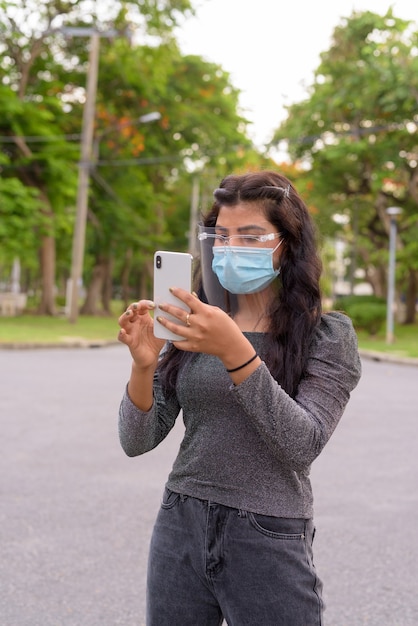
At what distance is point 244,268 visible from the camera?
1921 mm

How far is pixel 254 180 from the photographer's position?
1.95 metres

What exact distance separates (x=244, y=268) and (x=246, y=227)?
0.10m

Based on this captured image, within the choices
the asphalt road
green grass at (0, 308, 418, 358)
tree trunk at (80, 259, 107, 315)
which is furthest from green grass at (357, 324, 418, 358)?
tree trunk at (80, 259, 107, 315)

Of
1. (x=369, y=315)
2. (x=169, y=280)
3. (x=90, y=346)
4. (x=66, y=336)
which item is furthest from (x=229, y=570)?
(x=369, y=315)

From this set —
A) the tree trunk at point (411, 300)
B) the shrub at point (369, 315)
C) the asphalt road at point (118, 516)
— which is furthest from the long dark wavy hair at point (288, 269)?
the tree trunk at point (411, 300)

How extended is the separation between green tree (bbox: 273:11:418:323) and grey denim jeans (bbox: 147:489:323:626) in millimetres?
23000

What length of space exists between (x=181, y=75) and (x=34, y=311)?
11.4 m

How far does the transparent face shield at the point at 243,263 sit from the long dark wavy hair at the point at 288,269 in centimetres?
4

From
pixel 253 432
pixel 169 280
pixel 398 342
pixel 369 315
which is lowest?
pixel 398 342

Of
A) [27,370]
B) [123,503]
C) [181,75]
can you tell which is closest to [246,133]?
[181,75]

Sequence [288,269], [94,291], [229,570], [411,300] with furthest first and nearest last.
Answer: [94,291], [411,300], [288,269], [229,570]

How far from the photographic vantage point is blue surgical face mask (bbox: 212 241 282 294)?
75.6 inches

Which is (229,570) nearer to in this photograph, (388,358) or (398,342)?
(388,358)

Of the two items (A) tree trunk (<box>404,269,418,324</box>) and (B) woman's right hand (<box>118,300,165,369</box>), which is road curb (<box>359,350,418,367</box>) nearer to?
(A) tree trunk (<box>404,269,418,324</box>)
